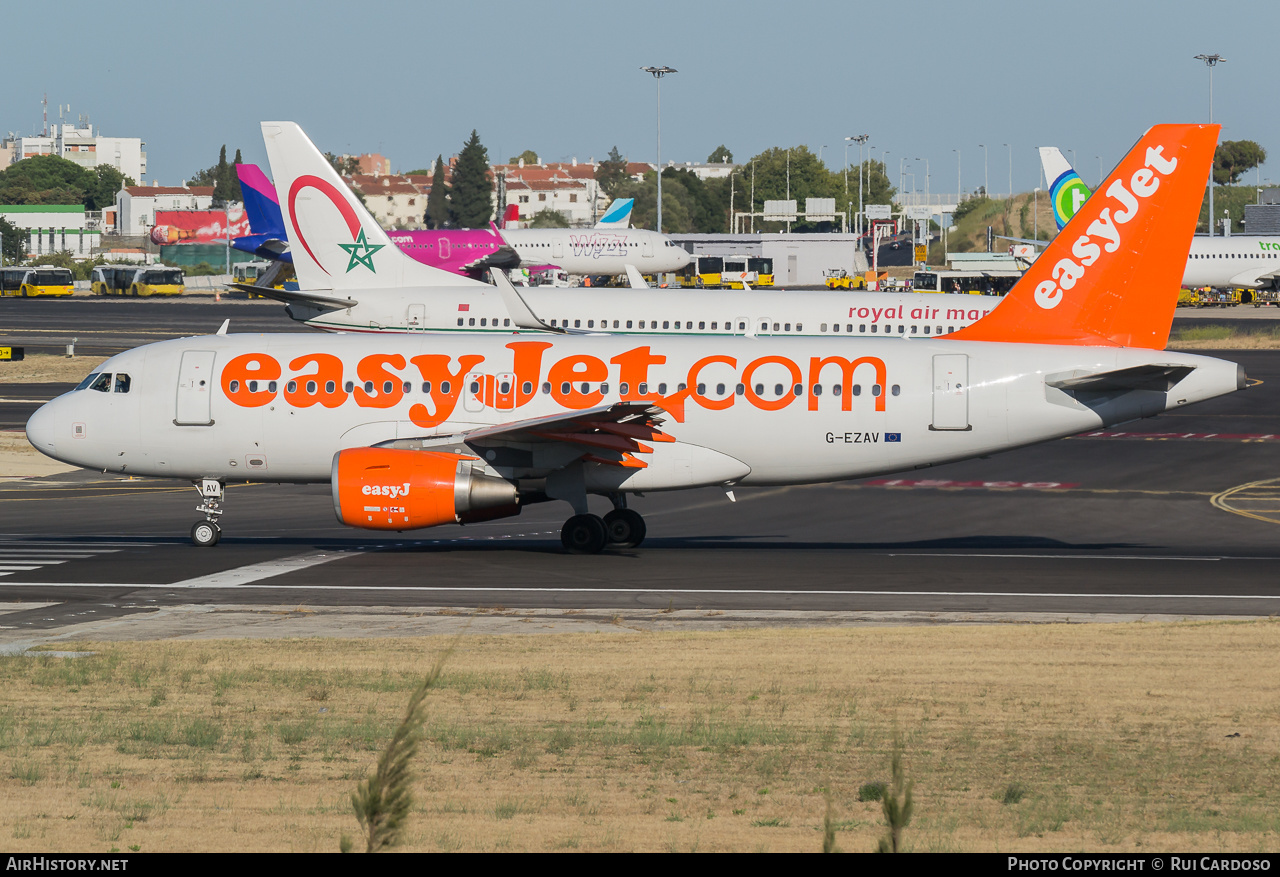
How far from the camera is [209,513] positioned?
1203 inches

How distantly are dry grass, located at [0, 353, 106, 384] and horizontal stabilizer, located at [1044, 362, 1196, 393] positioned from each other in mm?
49956

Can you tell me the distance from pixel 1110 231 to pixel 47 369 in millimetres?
55211

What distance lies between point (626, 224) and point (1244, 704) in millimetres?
130150

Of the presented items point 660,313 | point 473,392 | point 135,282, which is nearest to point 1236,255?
point 660,313

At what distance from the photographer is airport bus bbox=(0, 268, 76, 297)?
15150 centimetres

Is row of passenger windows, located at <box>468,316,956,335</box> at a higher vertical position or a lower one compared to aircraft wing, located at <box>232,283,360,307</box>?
lower

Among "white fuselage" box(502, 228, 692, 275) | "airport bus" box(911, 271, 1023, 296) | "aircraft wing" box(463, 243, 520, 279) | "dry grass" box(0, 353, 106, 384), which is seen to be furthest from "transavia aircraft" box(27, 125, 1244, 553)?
"airport bus" box(911, 271, 1023, 296)

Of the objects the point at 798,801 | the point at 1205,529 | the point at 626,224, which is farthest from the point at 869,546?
the point at 626,224

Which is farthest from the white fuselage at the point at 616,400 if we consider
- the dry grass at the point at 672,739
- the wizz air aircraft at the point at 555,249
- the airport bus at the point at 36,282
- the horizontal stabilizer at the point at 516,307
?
the airport bus at the point at 36,282

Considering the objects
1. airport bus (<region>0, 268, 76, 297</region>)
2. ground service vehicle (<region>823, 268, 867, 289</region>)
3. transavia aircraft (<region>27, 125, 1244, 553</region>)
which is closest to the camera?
transavia aircraft (<region>27, 125, 1244, 553</region>)

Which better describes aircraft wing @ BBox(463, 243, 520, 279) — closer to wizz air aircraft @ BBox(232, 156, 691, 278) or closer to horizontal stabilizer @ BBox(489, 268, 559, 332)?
wizz air aircraft @ BBox(232, 156, 691, 278)

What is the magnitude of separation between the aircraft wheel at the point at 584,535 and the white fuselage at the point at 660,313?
18.5 m

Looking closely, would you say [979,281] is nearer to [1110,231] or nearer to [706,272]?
[706,272]
